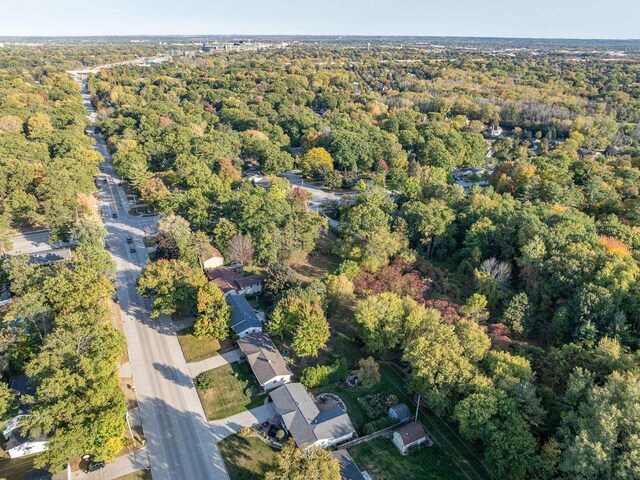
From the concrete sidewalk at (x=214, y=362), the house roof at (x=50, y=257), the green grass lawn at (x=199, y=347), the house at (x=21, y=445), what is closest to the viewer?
the house at (x=21, y=445)

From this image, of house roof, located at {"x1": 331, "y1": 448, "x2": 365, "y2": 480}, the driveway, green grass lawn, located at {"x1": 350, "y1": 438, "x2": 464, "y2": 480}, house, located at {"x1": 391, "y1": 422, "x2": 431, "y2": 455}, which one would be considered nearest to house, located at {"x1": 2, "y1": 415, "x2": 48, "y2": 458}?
the driveway

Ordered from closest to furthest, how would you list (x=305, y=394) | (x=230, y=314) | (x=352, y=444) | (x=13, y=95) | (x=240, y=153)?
(x=352, y=444)
(x=305, y=394)
(x=230, y=314)
(x=240, y=153)
(x=13, y=95)

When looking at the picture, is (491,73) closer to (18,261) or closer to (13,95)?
(13,95)

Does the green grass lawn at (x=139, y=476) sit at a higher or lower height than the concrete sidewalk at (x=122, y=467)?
lower

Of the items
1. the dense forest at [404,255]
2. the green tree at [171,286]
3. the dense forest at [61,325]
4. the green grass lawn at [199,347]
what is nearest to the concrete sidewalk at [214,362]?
the green grass lawn at [199,347]

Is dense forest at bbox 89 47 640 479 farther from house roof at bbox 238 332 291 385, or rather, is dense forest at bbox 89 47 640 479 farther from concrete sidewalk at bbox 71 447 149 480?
concrete sidewalk at bbox 71 447 149 480

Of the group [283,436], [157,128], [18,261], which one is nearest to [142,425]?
[283,436]

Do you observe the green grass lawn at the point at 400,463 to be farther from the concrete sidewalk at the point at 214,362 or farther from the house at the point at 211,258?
the house at the point at 211,258
